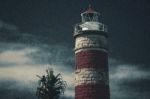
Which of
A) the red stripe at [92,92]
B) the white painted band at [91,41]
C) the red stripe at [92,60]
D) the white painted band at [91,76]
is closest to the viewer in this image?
the red stripe at [92,92]

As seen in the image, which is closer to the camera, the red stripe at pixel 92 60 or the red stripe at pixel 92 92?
the red stripe at pixel 92 92

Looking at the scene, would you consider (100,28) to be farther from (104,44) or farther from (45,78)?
(45,78)

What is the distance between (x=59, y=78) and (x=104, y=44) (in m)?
7.70

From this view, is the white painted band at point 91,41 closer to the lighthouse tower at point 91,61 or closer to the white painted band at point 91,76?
the lighthouse tower at point 91,61

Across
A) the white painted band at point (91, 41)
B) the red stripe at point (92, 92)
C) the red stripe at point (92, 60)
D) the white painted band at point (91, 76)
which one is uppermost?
the white painted band at point (91, 41)

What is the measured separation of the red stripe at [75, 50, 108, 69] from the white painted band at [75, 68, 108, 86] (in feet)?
2.16

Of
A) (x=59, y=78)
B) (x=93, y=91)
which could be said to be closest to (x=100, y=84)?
(x=93, y=91)

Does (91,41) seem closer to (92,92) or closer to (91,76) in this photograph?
(91,76)

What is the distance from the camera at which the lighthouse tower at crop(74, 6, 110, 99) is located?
5559 centimetres

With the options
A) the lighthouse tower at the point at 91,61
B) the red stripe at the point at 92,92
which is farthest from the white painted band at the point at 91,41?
the red stripe at the point at 92,92

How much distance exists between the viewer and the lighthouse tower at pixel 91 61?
2189 inches

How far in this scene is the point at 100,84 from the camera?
183ft

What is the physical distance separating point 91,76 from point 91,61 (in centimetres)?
200

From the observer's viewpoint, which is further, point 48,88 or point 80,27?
point 80,27
